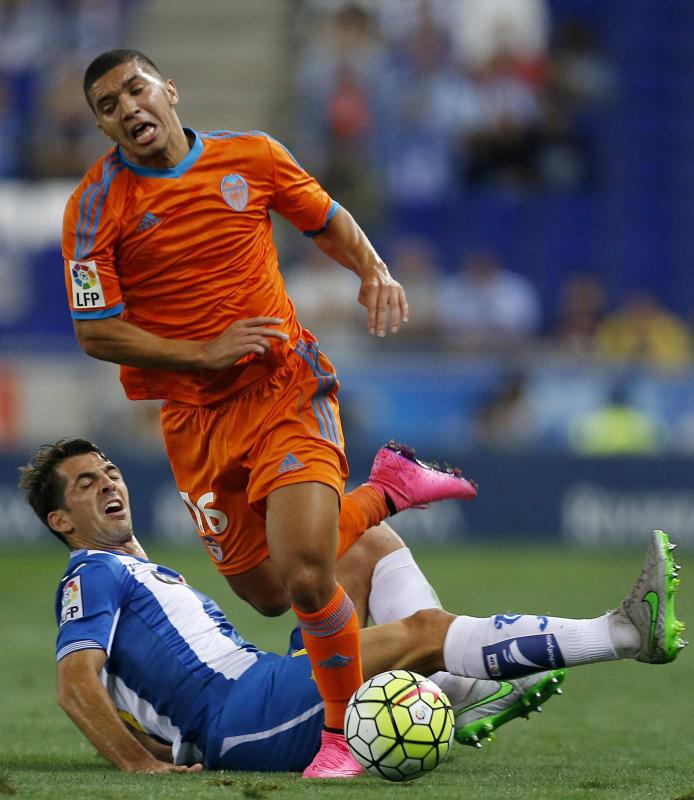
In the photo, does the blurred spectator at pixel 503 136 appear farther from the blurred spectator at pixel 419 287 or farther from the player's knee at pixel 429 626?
the player's knee at pixel 429 626

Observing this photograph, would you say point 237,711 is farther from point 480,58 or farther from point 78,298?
point 480,58

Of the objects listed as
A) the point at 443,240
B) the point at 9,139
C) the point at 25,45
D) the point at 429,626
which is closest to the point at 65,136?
the point at 9,139

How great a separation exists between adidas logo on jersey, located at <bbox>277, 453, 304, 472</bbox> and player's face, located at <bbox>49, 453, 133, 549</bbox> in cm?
61

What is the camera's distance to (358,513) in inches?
220

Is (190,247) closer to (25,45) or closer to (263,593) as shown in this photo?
(263,593)

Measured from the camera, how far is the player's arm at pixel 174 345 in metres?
5.02

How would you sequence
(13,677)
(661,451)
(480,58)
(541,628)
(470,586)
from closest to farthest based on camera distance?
1. (541,628)
2. (13,677)
3. (470,586)
4. (661,451)
5. (480,58)

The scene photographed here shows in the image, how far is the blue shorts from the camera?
487 centimetres

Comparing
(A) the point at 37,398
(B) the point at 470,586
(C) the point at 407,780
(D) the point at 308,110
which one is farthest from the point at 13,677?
(D) the point at 308,110

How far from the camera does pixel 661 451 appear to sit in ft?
44.0

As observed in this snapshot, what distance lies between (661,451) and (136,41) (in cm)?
799

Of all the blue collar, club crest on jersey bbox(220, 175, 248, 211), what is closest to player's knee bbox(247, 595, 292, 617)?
club crest on jersey bbox(220, 175, 248, 211)

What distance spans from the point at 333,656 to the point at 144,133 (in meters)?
1.79

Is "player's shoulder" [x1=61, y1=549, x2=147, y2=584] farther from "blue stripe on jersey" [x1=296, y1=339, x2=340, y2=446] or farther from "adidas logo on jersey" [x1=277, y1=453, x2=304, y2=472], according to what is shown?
"blue stripe on jersey" [x1=296, y1=339, x2=340, y2=446]
